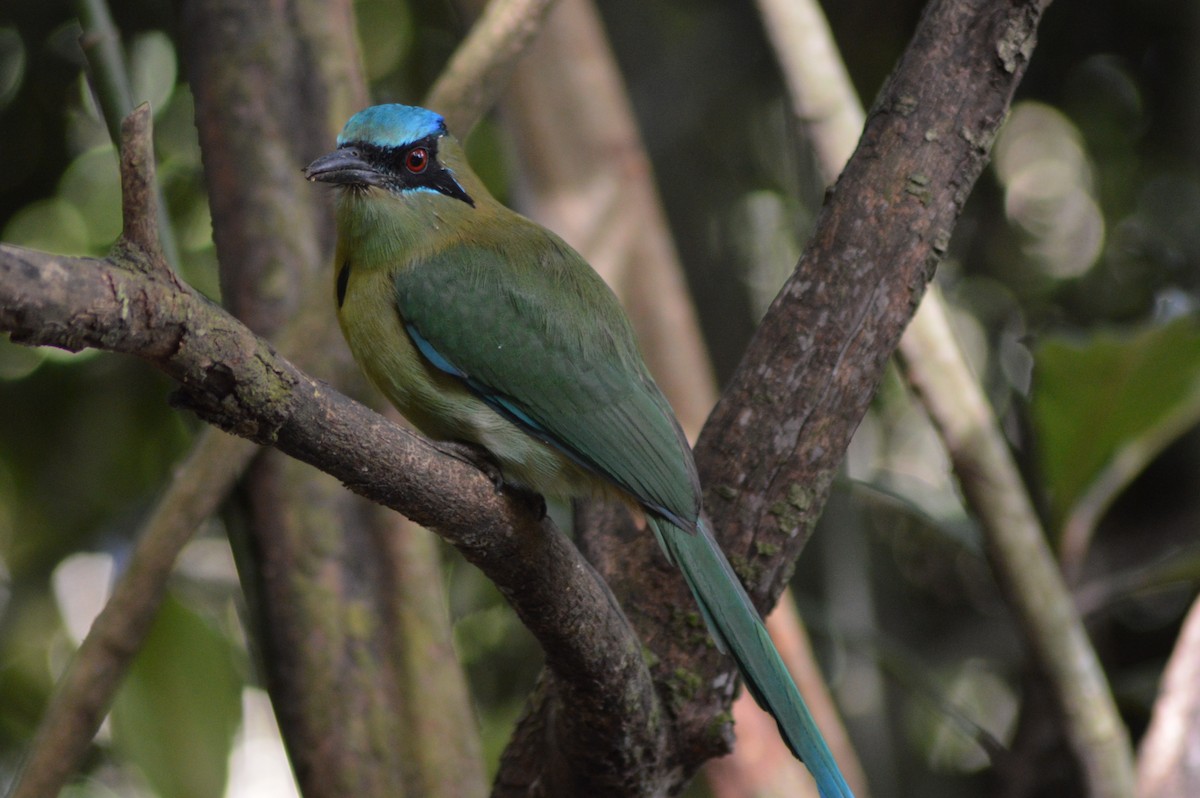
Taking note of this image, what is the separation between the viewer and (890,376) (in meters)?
5.04

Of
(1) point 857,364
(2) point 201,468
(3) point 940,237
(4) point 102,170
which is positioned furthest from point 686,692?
(4) point 102,170

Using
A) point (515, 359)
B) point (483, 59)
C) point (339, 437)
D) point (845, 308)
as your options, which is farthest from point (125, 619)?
point (845, 308)

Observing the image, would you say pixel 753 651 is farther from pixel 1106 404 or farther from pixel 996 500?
pixel 1106 404

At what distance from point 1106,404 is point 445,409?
2.08 metres

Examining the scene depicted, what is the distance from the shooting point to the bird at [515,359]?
198 cm

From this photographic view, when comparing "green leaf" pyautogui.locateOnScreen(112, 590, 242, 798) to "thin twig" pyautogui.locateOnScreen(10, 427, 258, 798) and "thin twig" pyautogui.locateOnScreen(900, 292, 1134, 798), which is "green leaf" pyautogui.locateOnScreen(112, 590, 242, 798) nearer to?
"thin twig" pyautogui.locateOnScreen(10, 427, 258, 798)

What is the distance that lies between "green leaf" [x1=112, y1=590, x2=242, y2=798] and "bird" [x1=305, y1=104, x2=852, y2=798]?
119cm

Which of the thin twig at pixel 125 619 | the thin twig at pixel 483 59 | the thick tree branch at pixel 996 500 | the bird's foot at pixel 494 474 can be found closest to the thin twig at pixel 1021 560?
the thick tree branch at pixel 996 500

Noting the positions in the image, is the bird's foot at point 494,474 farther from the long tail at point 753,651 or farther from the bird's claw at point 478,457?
the long tail at point 753,651

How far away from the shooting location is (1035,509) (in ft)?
15.4

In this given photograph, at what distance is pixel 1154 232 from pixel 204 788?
418cm

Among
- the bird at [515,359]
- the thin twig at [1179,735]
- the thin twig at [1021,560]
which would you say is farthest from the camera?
the thin twig at [1021,560]

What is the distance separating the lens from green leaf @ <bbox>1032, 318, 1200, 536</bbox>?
3271 mm

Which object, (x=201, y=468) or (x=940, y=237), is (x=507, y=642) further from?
(x=940, y=237)
